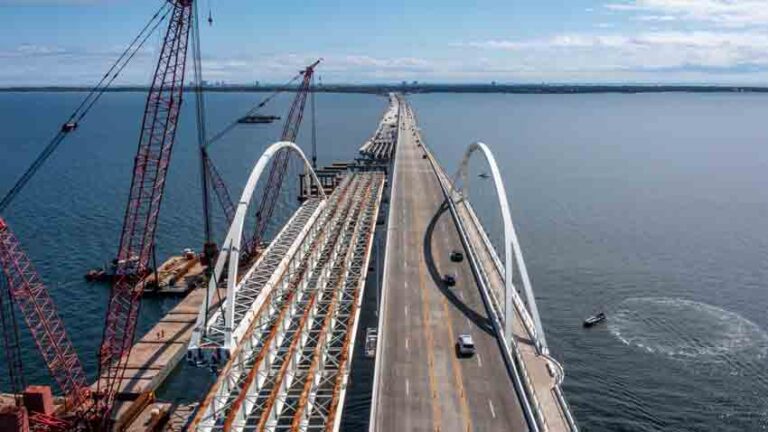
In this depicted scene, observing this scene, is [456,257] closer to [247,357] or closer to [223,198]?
[247,357]

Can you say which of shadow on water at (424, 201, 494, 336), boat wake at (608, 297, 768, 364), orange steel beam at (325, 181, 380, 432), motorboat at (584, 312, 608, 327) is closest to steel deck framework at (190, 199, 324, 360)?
orange steel beam at (325, 181, 380, 432)

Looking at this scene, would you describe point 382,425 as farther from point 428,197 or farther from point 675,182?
point 675,182

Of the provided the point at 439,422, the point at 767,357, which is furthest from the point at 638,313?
the point at 439,422

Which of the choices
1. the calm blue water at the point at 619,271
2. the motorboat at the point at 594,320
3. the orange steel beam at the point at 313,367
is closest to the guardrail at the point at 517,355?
the calm blue water at the point at 619,271

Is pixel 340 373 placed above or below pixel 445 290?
above

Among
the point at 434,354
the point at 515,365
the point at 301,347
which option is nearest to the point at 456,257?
the point at 434,354

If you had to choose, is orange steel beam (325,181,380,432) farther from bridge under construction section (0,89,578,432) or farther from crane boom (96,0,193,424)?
crane boom (96,0,193,424)

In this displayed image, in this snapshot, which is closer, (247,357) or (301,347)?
(247,357)
